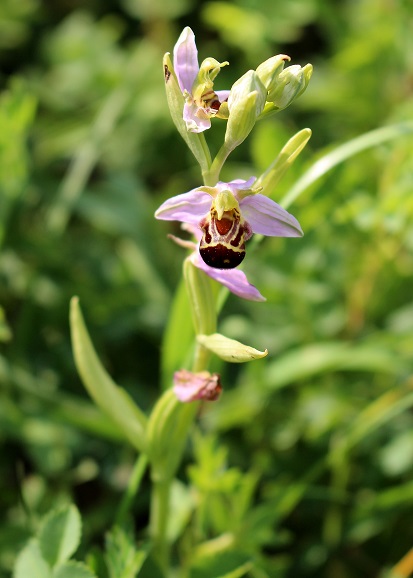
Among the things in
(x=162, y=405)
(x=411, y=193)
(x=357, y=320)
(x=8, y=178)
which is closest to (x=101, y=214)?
(x=8, y=178)

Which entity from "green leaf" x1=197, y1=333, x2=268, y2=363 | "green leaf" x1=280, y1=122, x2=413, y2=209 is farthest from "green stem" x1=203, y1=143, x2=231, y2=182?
"green leaf" x1=280, y1=122, x2=413, y2=209

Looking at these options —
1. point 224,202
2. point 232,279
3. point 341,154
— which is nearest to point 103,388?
point 232,279

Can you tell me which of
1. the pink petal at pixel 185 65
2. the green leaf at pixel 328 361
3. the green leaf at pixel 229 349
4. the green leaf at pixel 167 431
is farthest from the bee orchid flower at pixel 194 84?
the green leaf at pixel 328 361

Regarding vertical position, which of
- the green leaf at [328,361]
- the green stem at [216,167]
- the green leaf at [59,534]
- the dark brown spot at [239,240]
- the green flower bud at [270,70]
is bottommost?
the green leaf at [328,361]

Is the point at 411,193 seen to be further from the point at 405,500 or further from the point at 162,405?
the point at 162,405

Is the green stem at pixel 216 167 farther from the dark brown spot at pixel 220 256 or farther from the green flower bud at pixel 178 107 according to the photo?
the dark brown spot at pixel 220 256
